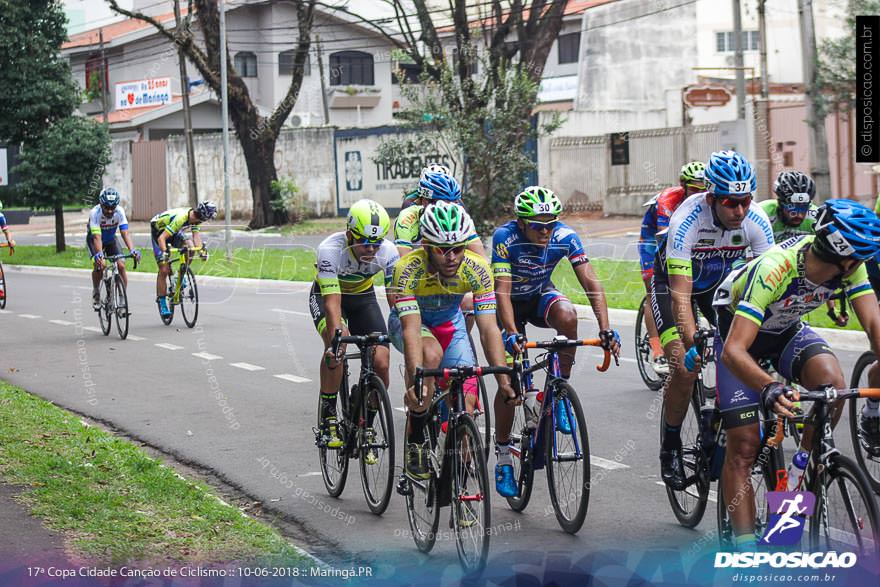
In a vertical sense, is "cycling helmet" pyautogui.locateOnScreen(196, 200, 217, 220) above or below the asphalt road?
above

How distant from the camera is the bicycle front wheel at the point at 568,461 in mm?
6516

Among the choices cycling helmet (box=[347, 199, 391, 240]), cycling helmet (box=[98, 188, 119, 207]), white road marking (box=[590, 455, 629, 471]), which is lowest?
white road marking (box=[590, 455, 629, 471])

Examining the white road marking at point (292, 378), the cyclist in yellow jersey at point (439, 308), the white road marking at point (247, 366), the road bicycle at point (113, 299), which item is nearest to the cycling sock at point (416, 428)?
the cyclist in yellow jersey at point (439, 308)

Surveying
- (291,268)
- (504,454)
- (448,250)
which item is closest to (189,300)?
(291,268)

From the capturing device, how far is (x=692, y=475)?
6.63m

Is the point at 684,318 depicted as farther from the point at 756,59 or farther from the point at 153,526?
the point at 756,59

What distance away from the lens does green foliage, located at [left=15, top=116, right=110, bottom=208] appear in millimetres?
33188

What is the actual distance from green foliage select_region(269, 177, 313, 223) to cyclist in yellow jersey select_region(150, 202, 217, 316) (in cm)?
2232

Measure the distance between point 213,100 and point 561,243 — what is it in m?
47.9

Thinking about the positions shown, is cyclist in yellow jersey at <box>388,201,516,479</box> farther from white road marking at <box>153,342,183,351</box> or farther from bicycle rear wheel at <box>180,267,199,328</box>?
bicycle rear wheel at <box>180,267,199,328</box>

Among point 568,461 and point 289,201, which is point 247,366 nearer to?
point 568,461

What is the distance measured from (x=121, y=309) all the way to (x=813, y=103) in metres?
11.5

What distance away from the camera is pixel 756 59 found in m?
48.0

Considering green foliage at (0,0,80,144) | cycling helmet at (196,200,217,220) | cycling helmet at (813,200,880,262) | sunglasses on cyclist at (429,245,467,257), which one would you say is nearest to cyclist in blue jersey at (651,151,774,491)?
sunglasses on cyclist at (429,245,467,257)
